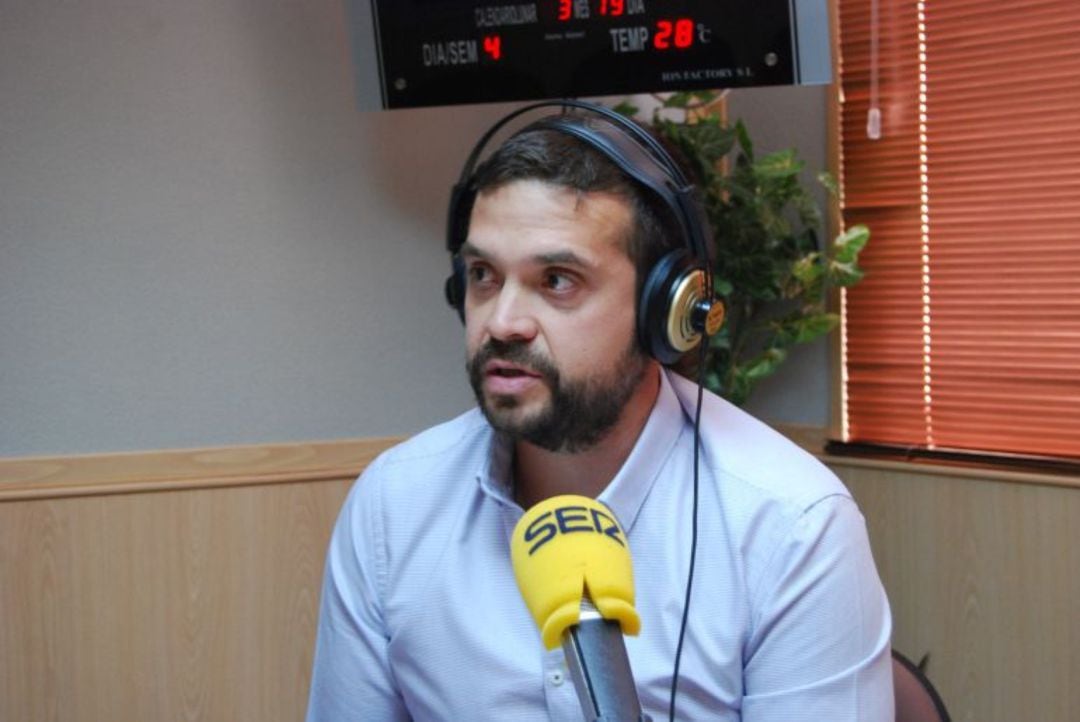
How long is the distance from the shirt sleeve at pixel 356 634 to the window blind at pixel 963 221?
5.73 feet

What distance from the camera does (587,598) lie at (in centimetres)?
102

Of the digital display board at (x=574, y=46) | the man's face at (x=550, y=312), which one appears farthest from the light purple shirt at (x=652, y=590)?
the digital display board at (x=574, y=46)

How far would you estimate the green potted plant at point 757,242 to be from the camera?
299cm

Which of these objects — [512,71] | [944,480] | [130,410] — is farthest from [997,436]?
[130,410]

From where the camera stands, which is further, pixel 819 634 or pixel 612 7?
pixel 612 7

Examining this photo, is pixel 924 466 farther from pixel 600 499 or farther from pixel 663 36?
pixel 600 499

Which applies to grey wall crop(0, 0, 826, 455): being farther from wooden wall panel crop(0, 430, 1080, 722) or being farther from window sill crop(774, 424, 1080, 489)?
window sill crop(774, 424, 1080, 489)

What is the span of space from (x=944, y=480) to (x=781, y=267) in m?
0.59

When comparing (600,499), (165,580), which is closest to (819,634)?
(600,499)

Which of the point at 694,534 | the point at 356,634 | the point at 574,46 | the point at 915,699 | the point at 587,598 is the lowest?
the point at 915,699

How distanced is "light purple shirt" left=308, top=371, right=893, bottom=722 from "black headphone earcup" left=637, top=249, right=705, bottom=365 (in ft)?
0.39

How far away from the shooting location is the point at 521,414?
4.85 feet

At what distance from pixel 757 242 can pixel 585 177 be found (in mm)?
1576

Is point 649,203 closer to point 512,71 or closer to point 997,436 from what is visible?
point 512,71
